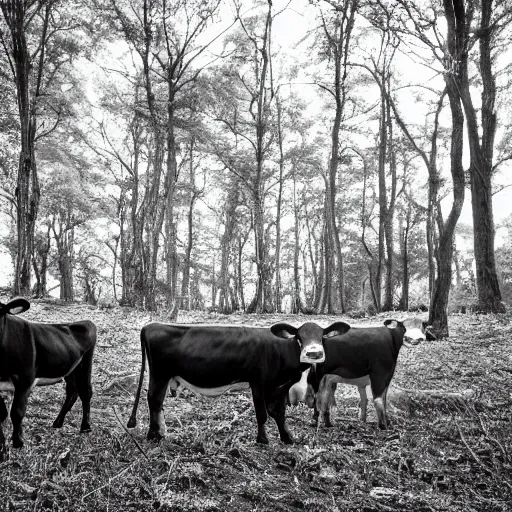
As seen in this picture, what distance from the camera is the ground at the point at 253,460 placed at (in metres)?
2.65

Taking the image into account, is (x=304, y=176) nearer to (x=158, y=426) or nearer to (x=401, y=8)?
(x=401, y=8)

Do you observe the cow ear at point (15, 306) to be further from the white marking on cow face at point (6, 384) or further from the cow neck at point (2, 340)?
the white marking on cow face at point (6, 384)

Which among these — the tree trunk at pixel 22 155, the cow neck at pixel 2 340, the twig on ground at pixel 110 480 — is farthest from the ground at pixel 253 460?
the tree trunk at pixel 22 155

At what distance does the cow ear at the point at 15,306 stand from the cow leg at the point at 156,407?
3.64 feet

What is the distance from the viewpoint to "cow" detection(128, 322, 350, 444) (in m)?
3.59

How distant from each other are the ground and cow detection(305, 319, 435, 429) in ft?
0.90

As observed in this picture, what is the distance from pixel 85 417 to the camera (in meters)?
3.80

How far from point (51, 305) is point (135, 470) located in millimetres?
11869

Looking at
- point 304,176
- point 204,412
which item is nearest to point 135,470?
point 204,412

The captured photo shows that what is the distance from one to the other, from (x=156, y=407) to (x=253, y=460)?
875mm

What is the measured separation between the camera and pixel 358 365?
442 cm

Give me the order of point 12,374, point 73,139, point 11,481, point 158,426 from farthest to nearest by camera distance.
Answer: point 73,139, point 158,426, point 12,374, point 11,481

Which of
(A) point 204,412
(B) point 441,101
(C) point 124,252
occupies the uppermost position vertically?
(B) point 441,101

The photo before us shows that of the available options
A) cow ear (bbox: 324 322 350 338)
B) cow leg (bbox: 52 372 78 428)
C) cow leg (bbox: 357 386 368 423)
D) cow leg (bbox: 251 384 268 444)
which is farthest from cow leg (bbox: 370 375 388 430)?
cow leg (bbox: 52 372 78 428)
